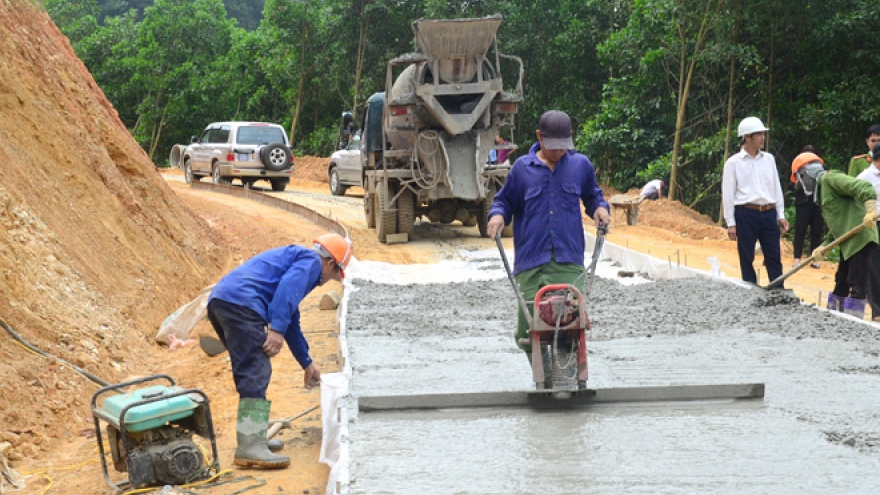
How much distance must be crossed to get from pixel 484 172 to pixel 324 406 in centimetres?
1053

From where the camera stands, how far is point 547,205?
19.2ft

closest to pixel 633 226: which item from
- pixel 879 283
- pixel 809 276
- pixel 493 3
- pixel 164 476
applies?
pixel 809 276

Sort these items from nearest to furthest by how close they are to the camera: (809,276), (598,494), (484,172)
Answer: (598,494)
(809,276)
(484,172)

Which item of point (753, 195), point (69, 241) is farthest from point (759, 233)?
point (69, 241)

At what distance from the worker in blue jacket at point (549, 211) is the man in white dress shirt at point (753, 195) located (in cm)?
372

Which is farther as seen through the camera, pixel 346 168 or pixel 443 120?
pixel 346 168

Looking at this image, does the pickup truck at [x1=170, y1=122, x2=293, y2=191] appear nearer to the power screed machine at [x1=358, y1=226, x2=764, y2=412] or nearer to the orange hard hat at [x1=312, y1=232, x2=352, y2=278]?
the orange hard hat at [x1=312, y1=232, x2=352, y2=278]

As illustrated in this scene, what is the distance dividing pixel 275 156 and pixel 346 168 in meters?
1.76

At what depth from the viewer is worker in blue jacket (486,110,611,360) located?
5.81 metres

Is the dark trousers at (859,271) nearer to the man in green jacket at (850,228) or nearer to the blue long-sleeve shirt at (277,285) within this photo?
the man in green jacket at (850,228)

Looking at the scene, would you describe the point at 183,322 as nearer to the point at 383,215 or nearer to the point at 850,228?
the point at 850,228

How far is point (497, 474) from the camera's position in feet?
14.9

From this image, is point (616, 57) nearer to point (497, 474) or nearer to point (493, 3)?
point (493, 3)

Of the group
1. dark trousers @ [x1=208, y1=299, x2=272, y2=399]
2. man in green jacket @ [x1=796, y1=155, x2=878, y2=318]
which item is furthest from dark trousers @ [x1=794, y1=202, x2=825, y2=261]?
dark trousers @ [x1=208, y1=299, x2=272, y2=399]
